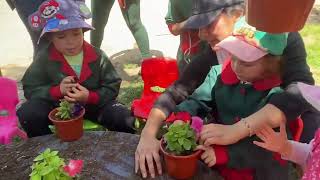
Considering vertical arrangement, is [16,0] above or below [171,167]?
above

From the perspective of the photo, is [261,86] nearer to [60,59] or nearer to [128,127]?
[128,127]

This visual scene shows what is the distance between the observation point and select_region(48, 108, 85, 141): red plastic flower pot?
2.33 m

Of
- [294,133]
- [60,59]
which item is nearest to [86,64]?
[60,59]

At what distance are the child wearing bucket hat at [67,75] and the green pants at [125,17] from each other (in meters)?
1.43

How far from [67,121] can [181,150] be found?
2.37 feet

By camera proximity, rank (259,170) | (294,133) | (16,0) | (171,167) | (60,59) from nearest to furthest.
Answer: (171,167)
(259,170)
(294,133)
(60,59)
(16,0)

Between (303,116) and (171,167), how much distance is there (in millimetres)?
1007

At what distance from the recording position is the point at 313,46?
5.31 m

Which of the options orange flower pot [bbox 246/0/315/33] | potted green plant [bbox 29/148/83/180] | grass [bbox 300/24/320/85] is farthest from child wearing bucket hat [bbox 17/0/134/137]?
grass [bbox 300/24/320/85]

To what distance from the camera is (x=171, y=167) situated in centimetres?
197

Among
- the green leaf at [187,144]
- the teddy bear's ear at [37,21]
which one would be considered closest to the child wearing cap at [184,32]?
the teddy bear's ear at [37,21]

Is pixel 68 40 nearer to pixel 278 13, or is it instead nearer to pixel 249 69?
pixel 249 69

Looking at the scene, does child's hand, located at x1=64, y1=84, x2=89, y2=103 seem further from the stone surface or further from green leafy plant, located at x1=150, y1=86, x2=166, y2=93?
green leafy plant, located at x1=150, y1=86, x2=166, y2=93

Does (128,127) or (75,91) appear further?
(128,127)
